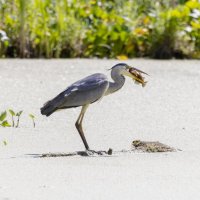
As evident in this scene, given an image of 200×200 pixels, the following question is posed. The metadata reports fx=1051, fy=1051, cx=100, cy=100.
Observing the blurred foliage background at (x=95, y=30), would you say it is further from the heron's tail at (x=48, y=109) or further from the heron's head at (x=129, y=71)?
the heron's tail at (x=48, y=109)

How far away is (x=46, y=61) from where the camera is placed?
1312 centimetres

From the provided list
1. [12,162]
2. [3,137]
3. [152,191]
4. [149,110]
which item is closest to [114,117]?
[149,110]

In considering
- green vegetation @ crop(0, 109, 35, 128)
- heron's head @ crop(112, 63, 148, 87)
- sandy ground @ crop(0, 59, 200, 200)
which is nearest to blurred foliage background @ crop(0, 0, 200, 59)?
sandy ground @ crop(0, 59, 200, 200)

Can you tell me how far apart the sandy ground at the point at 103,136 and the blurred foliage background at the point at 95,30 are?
0.46 metres

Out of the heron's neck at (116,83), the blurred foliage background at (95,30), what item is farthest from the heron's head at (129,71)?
the blurred foliage background at (95,30)

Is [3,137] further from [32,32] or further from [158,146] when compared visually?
[32,32]

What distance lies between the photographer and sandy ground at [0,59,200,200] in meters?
6.27

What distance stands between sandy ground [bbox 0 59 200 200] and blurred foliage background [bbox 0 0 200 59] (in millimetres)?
464

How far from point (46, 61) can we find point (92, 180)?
→ 22.1 ft

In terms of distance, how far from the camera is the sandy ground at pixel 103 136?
627cm

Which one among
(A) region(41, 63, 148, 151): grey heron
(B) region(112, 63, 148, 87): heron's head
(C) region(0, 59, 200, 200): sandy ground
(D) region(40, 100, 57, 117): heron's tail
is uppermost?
(B) region(112, 63, 148, 87): heron's head

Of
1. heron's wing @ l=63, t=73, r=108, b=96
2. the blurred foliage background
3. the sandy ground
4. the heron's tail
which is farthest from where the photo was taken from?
the blurred foliage background

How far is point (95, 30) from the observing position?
14.1 metres

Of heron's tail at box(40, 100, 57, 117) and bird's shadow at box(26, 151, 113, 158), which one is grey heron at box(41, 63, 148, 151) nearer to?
heron's tail at box(40, 100, 57, 117)
